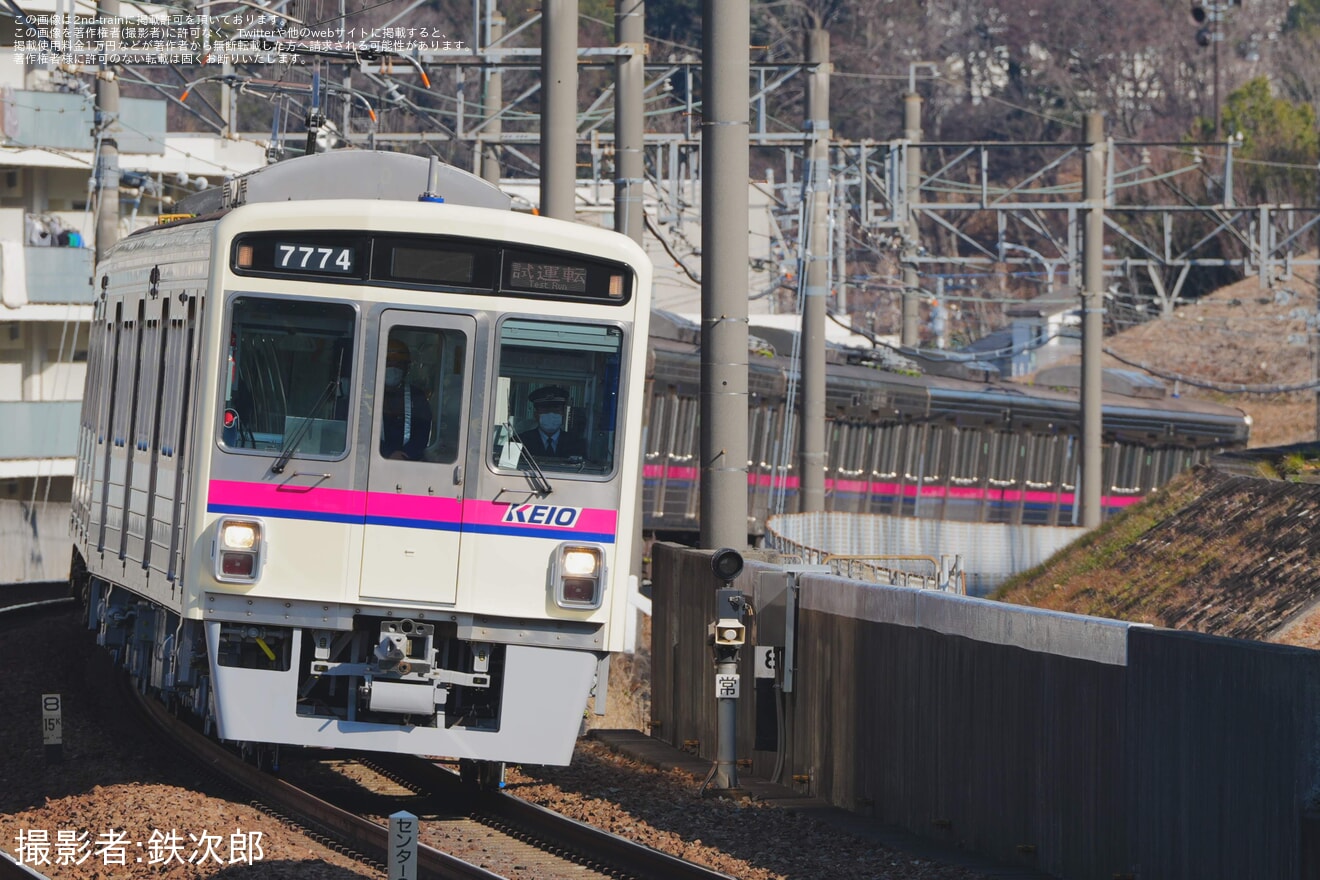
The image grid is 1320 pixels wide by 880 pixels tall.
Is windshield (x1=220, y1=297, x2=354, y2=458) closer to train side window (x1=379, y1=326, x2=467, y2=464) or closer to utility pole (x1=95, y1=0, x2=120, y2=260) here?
train side window (x1=379, y1=326, x2=467, y2=464)

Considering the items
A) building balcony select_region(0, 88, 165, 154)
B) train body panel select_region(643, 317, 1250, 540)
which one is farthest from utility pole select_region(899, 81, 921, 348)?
building balcony select_region(0, 88, 165, 154)

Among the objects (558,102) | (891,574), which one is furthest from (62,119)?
(891,574)

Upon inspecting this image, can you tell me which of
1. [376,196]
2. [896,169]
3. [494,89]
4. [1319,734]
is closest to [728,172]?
[376,196]

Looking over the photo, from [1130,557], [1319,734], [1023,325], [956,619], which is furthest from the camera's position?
[1023,325]

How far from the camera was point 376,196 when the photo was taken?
11922 millimetres

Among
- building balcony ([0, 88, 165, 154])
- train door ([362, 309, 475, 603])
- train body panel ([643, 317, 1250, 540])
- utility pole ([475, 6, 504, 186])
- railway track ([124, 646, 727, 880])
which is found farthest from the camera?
building balcony ([0, 88, 165, 154])

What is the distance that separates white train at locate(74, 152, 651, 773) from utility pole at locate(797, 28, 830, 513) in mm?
13618

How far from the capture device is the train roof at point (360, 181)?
1163 centimetres

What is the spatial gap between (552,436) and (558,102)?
5969 mm

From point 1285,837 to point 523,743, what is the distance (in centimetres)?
431

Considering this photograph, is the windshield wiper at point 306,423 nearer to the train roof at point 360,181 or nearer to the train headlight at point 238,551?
the train headlight at point 238,551

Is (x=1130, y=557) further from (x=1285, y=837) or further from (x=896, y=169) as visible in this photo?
(x=896, y=169)

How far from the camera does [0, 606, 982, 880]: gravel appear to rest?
33.5 ft

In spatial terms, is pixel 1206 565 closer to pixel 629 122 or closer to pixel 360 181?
pixel 629 122
